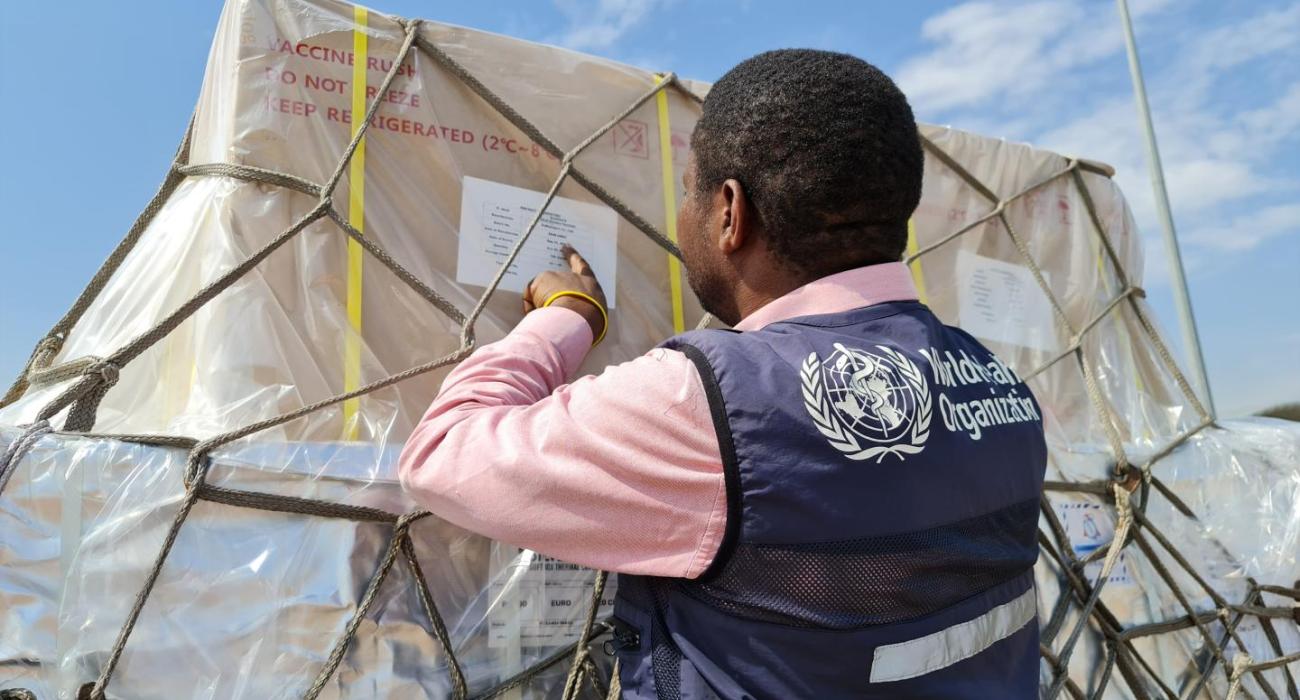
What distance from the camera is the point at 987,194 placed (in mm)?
2289

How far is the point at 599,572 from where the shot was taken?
1.56 metres

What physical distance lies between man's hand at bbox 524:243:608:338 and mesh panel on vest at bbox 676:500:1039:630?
0.56 metres

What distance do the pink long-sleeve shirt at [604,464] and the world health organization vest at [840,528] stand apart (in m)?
0.03

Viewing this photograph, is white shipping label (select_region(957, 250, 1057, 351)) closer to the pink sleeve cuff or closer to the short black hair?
the short black hair

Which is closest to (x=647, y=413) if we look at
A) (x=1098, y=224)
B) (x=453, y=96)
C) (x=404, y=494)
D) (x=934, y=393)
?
(x=934, y=393)

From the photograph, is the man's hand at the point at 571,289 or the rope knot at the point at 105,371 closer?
the rope knot at the point at 105,371

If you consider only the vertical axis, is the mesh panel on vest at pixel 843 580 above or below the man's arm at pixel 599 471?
below

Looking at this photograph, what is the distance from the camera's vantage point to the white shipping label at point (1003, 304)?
2.22 m

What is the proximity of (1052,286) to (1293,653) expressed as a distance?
3.97 feet

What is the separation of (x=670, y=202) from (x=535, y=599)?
2.69 ft

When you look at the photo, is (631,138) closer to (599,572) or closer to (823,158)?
(823,158)

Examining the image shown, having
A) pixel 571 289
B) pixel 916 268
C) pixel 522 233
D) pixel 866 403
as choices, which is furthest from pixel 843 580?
pixel 916 268

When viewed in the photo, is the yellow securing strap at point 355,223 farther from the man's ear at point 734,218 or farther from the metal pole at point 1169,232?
the metal pole at point 1169,232

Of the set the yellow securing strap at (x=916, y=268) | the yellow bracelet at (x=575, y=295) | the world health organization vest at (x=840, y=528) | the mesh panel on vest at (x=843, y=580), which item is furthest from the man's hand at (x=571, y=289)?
the yellow securing strap at (x=916, y=268)
